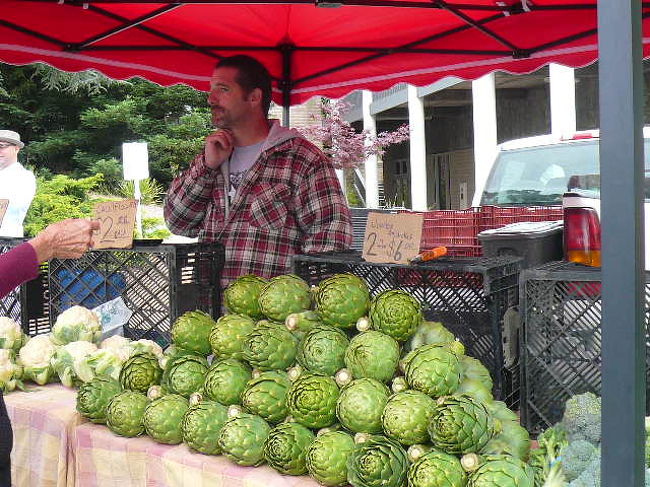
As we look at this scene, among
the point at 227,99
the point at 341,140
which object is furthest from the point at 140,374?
the point at 341,140

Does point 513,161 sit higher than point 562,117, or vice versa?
point 562,117

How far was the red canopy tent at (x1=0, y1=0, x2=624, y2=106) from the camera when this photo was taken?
11.5 feet

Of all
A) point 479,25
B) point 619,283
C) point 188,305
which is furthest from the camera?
point 479,25

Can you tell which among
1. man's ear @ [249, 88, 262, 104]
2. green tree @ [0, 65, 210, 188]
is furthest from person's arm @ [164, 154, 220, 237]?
green tree @ [0, 65, 210, 188]

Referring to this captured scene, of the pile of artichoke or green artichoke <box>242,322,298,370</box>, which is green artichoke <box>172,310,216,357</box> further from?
green artichoke <box>242,322,298,370</box>

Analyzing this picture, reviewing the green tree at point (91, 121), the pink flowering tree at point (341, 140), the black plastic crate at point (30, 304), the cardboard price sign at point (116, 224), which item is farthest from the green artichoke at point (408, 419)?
Result: the green tree at point (91, 121)

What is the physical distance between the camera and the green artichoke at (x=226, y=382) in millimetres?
1833

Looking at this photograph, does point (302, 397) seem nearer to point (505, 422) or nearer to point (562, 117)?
point (505, 422)

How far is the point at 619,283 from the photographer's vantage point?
112cm

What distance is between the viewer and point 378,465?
4.89ft

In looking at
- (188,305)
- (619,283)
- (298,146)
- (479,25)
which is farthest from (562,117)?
(619,283)

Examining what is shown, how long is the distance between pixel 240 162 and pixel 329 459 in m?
1.97

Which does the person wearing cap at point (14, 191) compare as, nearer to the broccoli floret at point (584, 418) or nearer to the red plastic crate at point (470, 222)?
the red plastic crate at point (470, 222)

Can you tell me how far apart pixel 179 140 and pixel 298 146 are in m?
15.5
